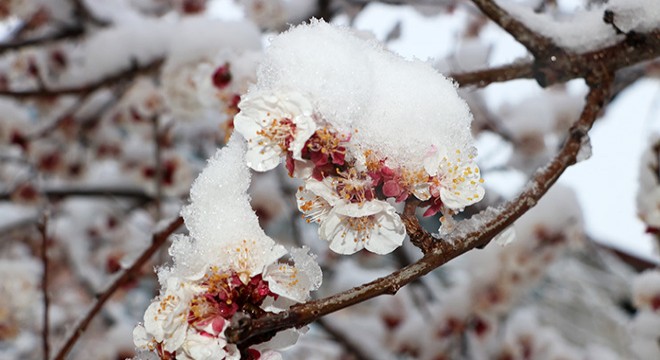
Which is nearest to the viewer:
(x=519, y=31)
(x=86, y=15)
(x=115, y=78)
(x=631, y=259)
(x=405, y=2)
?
(x=519, y=31)

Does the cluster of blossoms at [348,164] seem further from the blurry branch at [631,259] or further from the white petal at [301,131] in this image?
the blurry branch at [631,259]

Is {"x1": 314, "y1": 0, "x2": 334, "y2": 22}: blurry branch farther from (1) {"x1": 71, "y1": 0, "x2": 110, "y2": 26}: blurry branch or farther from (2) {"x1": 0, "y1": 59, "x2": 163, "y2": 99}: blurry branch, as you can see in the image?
(1) {"x1": 71, "y1": 0, "x2": 110, "y2": 26}: blurry branch

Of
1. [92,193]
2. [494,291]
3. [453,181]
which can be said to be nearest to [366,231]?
[453,181]

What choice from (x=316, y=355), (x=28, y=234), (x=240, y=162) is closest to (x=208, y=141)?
(x=28, y=234)

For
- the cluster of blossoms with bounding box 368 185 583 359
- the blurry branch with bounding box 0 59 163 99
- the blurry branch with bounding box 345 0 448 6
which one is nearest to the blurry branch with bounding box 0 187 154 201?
the blurry branch with bounding box 0 59 163 99

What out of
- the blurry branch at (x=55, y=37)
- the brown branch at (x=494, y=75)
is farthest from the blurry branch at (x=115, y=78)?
the brown branch at (x=494, y=75)

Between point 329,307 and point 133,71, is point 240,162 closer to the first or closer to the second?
point 329,307

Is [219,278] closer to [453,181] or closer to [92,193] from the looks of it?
[453,181]

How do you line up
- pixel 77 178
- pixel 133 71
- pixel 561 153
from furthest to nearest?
pixel 77 178, pixel 133 71, pixel 561 153
